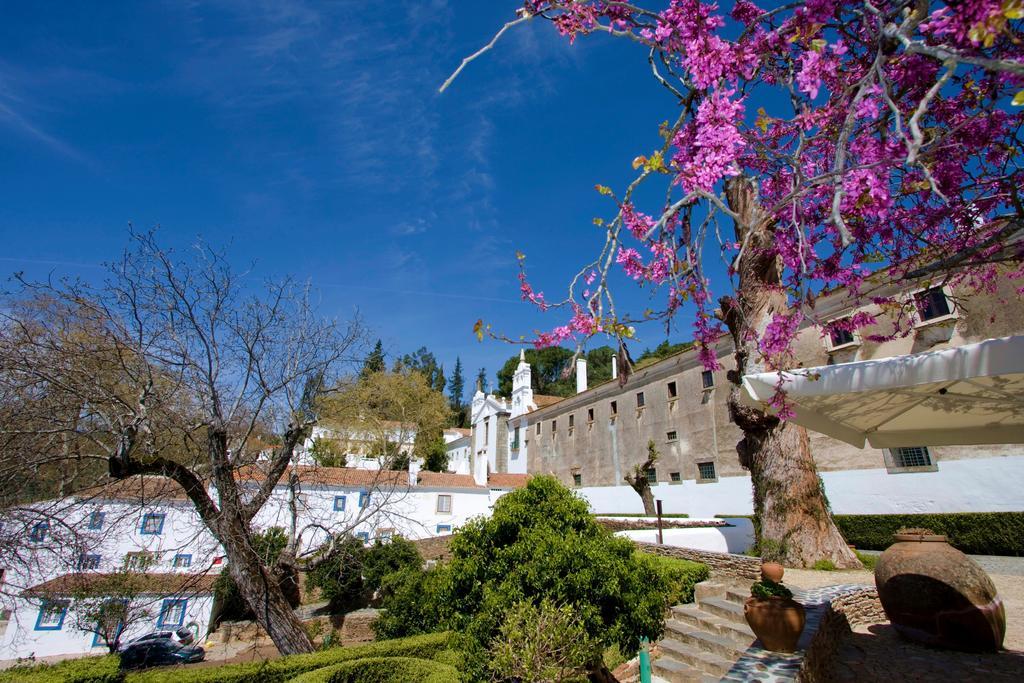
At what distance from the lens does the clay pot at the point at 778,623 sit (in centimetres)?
471

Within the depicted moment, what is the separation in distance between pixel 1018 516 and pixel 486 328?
1469cm

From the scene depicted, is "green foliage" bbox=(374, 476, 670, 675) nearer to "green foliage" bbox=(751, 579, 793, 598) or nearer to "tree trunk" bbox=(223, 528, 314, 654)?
"green foliage" bbox=(751, 579, 793, 598)

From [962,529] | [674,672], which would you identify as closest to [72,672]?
[674,672]

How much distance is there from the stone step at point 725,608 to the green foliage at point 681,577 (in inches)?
34.9

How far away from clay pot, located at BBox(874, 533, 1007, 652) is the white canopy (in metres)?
1.63

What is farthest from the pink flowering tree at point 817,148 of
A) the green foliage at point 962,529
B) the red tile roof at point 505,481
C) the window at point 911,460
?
the red tile roof at point 505,481

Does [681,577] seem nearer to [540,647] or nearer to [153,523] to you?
[540,647]

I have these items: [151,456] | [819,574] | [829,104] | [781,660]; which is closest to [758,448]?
[819,574]

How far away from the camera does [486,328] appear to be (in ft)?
11.4

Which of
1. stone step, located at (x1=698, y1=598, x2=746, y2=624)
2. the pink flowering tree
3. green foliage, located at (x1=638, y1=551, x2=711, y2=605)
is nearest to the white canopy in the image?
the pink flowering tree

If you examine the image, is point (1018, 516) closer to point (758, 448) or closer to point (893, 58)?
point (758, 448)

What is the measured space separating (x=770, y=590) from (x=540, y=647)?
8.14 feet

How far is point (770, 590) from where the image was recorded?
16.7 ft

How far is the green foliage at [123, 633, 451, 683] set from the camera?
7633 mm
